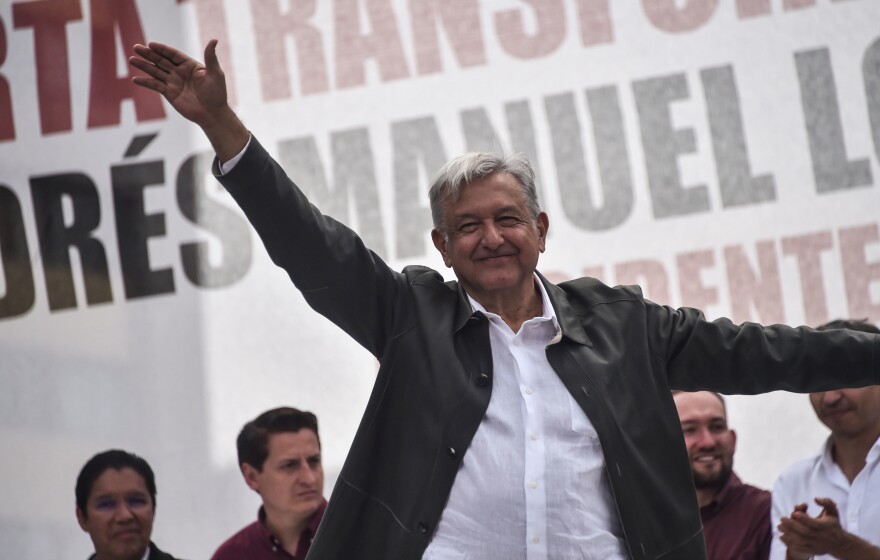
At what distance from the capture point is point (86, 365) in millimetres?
3832

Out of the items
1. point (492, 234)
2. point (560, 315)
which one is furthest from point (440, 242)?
point (560, 315)

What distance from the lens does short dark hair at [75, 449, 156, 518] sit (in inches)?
142

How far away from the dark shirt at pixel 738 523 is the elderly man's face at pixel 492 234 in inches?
66.3

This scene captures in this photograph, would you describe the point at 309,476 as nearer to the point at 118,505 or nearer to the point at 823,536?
the point at 118,505

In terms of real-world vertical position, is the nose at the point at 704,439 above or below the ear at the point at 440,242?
below

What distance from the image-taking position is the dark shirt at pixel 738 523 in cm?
344

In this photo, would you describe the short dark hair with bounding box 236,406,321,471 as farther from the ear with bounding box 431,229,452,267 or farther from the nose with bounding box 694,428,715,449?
the ear with bounding box 431,229,452,267

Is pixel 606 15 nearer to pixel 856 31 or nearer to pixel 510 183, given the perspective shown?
pixel 856 31

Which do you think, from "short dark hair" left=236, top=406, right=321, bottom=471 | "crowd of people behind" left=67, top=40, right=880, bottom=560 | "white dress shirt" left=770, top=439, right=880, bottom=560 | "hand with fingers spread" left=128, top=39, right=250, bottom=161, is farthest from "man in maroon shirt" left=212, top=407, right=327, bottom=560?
"hand with fingers spread" left=128, top=39, right=250, bottom=161

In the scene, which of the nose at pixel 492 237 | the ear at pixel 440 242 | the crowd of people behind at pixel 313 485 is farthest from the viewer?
the crowd of people behind at pixel 313 485

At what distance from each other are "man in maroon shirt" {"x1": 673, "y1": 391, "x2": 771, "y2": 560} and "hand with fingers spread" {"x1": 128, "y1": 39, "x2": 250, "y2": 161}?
2124mm

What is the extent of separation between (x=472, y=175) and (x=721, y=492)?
73.8 inches

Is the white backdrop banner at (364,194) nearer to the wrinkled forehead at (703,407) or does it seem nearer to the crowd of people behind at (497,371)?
the wrinkled forehead at (703,407)

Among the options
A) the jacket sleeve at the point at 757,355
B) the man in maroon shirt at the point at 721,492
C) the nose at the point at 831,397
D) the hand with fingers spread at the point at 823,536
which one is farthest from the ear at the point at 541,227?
the man in maroon shirt at the point at 721,492
